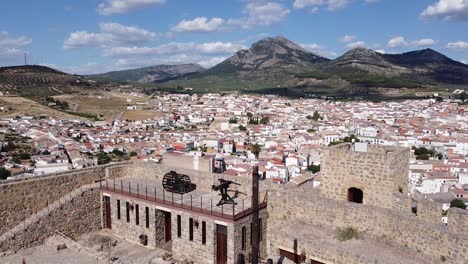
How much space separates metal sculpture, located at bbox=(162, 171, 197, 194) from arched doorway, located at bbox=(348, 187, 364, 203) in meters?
5.46

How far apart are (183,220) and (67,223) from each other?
4.52 meters

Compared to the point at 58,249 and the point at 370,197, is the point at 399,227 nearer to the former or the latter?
the point at 370,197

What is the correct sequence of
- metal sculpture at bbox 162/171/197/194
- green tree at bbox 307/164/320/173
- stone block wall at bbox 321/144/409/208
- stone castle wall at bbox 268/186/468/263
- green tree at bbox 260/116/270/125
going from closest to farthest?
1. stone castle wall at bbox 268/186/468/263
2. stone block wall at bbox 321/144/409/208
3. metal sculpture at bbox 162/171/197/194
4. green tree at bbox 307/164/320/173
5. green tree at bbox 260/116/270/125

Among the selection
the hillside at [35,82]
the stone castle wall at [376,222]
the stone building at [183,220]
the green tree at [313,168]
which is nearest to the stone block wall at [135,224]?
the stone building at [183,220]

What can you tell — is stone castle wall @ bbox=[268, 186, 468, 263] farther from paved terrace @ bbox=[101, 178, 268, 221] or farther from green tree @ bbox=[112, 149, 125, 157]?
green tree @ bbox=[112, 149, 125, 157]

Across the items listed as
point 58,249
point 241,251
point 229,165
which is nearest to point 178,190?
point 241,251

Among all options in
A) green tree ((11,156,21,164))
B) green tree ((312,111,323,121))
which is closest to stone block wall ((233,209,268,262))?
green tree ((11,156,21,164))

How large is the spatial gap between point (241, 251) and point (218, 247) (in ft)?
2.26

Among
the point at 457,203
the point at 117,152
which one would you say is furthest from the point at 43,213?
the point at 117,152

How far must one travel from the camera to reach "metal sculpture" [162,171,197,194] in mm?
13992

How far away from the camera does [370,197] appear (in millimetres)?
11461

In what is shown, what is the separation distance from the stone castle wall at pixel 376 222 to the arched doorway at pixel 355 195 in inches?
38.8

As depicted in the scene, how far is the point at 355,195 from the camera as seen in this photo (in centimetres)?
1210

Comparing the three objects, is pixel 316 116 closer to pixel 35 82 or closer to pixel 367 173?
pixel 35 82
